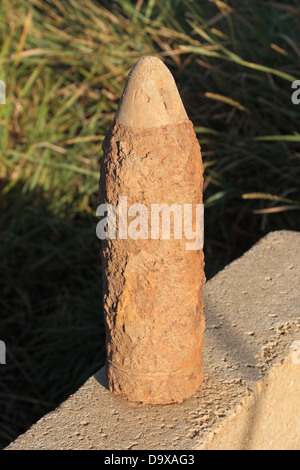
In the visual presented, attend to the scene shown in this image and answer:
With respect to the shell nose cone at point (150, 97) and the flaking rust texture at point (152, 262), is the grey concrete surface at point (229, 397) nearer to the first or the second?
the flaking rust texture at point (152, 262)

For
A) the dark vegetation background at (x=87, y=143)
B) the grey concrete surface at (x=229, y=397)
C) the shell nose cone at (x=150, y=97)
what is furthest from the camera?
the dark vegetation background at (x=87, y=143)

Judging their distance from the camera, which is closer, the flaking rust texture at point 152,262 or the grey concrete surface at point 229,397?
the flaking rust texture at point 152,262

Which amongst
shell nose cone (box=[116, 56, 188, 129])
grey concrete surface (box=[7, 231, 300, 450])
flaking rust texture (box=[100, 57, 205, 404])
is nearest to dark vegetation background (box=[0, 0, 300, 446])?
grey concrete surface (box=[7, 231, 300, 450])

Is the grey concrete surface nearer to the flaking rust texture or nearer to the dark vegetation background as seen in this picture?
the flaking rust texture

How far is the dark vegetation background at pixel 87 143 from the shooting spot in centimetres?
327

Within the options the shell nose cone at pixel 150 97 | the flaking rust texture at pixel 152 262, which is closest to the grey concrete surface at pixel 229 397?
the flaking rust texture at pixel 152 262

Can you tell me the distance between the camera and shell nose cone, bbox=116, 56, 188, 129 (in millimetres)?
→ 1620

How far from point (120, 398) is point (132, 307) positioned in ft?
1.03

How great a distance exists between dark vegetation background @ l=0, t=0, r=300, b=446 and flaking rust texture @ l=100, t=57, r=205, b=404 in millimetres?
1245

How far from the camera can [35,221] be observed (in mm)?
3664

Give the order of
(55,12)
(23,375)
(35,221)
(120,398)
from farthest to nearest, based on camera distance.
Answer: (55,12) < (35,221) < (23,375) < (120,398)

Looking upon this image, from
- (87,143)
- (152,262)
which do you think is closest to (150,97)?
(152,262)
